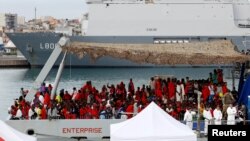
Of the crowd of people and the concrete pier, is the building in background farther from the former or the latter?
the crowd of people

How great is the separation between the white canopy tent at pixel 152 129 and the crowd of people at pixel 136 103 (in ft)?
9.92

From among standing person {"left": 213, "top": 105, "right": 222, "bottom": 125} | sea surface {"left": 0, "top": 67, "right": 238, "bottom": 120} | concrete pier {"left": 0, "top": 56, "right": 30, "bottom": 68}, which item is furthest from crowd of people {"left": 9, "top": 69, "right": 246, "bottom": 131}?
concrete pier {"left": 0, "top": 56, "right": 30, "bottom": 68}

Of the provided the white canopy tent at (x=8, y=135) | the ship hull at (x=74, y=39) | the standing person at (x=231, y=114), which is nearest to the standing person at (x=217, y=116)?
the standing person at (x=231, y=114)

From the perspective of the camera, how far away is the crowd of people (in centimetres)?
1414

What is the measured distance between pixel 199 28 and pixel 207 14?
167 cm

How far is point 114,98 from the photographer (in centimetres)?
1538

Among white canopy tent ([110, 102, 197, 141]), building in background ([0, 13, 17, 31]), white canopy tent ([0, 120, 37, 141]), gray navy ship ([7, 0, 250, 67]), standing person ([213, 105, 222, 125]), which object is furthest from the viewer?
building in background ([0, 13, 17, 31])

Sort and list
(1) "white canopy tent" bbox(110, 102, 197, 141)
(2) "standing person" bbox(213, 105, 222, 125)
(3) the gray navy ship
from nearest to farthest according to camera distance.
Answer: (1) "white canopy tent" bbox(110, 102, 197, 141), (2) "standing person" bbox(213, 105, 222, 125), (3) the gray navy ship

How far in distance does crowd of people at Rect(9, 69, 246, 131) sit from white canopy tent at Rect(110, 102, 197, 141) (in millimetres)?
3024

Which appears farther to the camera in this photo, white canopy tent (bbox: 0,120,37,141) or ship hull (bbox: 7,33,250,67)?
ship hull (bbox: 7,33,250,67)

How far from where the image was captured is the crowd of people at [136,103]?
14.1 metres

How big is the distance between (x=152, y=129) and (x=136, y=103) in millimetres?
3945

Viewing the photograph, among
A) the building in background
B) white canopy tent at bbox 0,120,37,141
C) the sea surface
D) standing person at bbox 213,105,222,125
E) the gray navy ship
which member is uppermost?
the building in background

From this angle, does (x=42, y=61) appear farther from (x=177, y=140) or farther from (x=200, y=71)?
(x=177, y=140)
